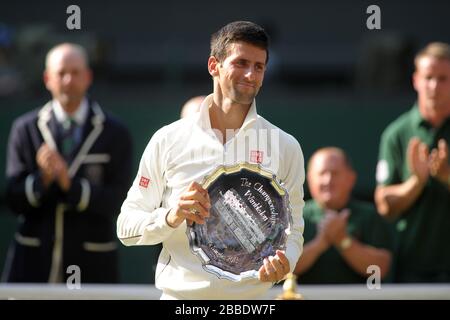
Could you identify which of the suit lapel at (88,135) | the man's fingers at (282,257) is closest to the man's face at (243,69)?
the man's fingers at (282,257)

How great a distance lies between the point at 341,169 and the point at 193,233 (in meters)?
2.57

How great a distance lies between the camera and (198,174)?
3.33 m

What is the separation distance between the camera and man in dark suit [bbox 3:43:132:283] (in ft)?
18.6

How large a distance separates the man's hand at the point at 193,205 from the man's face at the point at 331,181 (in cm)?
261

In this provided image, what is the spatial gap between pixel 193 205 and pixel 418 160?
2.67 meters

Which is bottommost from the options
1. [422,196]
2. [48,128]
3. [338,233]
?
[338,233]

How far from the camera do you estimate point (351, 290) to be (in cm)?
406

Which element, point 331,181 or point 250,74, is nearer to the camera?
point 250,74

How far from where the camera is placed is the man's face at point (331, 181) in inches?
225

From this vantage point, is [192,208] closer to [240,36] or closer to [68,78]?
[240,36]

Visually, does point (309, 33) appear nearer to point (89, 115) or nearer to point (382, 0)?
point (382, 0)

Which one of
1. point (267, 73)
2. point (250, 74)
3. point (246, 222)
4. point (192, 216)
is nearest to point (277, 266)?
point (246, 222)

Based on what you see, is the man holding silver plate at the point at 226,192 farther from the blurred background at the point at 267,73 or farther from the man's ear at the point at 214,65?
the blurred background at the point at 267,73
